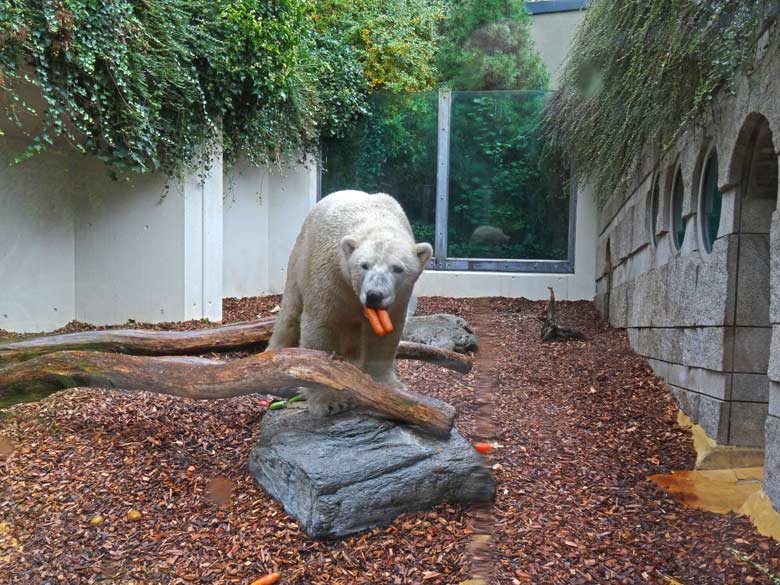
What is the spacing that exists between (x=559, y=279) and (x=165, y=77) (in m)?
5.70

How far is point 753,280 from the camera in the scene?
335cm

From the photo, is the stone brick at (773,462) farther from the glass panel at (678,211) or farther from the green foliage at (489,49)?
the green foliage at (489,49)

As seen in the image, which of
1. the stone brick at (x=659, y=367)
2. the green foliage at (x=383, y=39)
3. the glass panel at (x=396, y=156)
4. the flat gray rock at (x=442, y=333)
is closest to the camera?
the stone brick at (x=659, y=367)

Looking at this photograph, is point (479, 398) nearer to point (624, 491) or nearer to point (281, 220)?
point (624, 491)

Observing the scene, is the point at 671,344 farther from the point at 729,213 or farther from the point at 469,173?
the point at 469,173

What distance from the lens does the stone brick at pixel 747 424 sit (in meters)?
3.44

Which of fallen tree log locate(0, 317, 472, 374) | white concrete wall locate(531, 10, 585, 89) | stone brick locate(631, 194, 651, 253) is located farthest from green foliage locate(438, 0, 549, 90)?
fallen tree log locate(0, 317, 472, 374)

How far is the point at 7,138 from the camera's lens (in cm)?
547

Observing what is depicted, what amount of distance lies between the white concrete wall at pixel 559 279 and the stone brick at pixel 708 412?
15.2ft

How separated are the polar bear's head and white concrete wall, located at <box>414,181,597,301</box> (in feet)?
19.4

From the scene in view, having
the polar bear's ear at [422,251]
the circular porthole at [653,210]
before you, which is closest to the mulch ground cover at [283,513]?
the polar bear's ear at [422,251]

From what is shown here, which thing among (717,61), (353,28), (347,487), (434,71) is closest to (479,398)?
(347,487)

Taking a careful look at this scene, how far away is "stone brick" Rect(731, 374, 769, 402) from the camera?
341cm

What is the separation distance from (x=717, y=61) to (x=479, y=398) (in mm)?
2593
